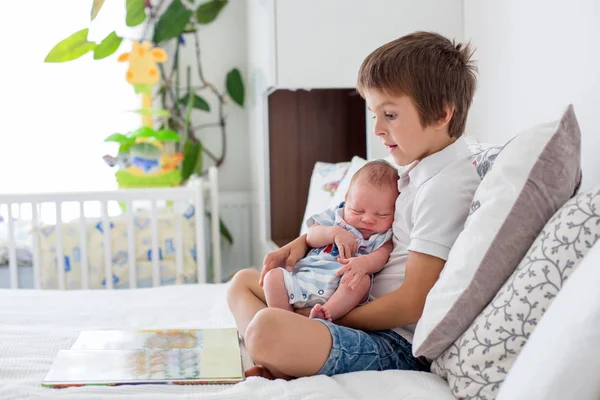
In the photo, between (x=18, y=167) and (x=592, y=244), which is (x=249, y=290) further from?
(x=18, y=167)

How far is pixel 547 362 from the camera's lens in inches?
25.5

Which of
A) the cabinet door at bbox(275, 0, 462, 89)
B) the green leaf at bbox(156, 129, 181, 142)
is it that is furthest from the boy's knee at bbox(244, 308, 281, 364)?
the green leaf at bbox(156, 129, 181, 142)

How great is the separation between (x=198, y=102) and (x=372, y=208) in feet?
6.87

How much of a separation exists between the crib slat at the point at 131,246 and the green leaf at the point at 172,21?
994 millimetres

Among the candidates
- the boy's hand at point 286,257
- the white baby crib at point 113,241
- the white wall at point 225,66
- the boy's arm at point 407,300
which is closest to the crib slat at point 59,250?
the white baby crib at point 113,241

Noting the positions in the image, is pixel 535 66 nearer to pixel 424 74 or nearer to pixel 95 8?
pixel 424 74

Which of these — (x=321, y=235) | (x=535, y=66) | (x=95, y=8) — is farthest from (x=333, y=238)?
(x=95, y=8)

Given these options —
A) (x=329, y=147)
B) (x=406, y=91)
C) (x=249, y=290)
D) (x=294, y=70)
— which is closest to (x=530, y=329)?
(x=406, y=91)

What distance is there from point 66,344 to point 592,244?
3.07 ft

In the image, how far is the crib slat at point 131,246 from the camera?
92.9 inches

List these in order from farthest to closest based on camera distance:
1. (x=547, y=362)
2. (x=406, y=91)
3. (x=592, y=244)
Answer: (x=406, y=91), (x=592, y=244), (x=547, y=362)

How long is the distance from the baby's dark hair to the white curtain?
2048 millimetres

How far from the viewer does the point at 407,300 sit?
1030 millimetres

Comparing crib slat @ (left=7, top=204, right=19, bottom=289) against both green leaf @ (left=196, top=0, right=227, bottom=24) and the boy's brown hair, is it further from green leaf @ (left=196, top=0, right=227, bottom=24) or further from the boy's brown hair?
the boy's brown hair
